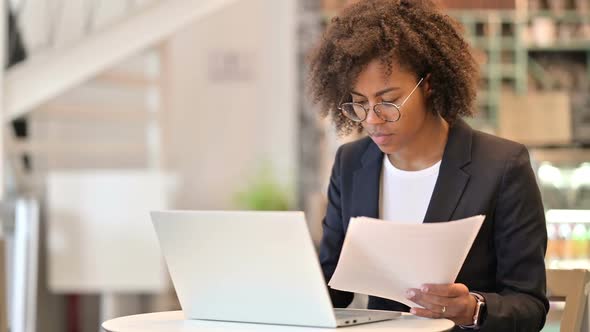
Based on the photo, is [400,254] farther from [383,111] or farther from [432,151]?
[432,151]

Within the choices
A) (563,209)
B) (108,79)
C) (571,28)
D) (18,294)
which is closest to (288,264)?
(18,294)

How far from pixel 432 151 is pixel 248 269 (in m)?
0.60

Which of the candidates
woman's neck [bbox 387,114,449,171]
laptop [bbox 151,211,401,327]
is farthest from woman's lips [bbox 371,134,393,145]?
laptop [bbox 151,211,401,327]

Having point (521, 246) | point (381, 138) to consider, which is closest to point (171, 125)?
point (381, 138)

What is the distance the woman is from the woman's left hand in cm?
10

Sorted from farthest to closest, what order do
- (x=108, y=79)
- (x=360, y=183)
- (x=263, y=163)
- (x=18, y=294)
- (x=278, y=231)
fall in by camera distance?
(x=263, y=163)
(x=108, y=79)
(x=18, y=294)
(x=360, y=183)
(x=278, y=231)

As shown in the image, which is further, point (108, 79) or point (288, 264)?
point (108, 79)

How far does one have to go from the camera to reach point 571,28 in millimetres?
7848

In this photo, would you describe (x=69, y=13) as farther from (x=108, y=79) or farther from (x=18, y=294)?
(x=18, y=294)

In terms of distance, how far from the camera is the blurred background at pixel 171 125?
552 centimetres

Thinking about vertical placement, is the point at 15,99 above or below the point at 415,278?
above

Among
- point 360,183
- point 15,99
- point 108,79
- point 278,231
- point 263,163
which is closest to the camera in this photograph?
point 278,231

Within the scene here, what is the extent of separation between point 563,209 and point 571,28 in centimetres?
275

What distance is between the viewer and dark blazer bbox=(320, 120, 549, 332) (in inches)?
78.3
